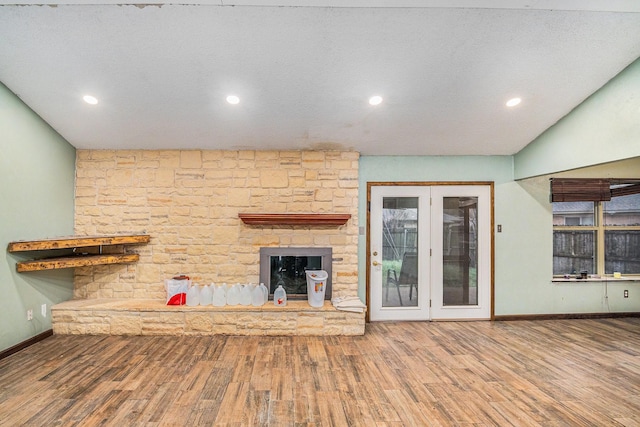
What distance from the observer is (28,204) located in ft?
11.8

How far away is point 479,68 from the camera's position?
295 cm

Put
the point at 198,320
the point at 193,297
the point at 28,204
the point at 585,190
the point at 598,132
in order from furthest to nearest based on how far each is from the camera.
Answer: the point at 585,190 < the point at 193,297 < the point at 198,320 < the point at 28,204 < the point at 598,132

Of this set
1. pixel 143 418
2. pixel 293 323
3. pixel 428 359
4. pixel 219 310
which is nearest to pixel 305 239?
pixel 293 323

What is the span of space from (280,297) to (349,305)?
0.84m

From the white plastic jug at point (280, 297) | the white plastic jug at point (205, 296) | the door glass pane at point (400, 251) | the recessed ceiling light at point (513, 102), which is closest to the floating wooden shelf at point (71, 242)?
the white plastic jug at point (205, 296)

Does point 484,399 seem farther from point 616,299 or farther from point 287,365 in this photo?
point 616,299

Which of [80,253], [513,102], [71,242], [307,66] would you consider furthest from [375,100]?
[80,253]

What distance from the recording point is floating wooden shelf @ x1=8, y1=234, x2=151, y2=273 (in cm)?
341

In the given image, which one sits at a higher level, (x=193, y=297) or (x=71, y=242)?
(x=71, y=242)

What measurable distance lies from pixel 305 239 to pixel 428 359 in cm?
199

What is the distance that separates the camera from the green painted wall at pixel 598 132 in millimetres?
3006

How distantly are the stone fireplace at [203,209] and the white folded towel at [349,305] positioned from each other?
20cm

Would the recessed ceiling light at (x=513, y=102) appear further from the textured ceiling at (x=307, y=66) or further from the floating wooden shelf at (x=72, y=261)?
the floating wooden shelf at (x=72, y=261)

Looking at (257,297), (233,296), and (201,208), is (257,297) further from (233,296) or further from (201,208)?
(201,208)
